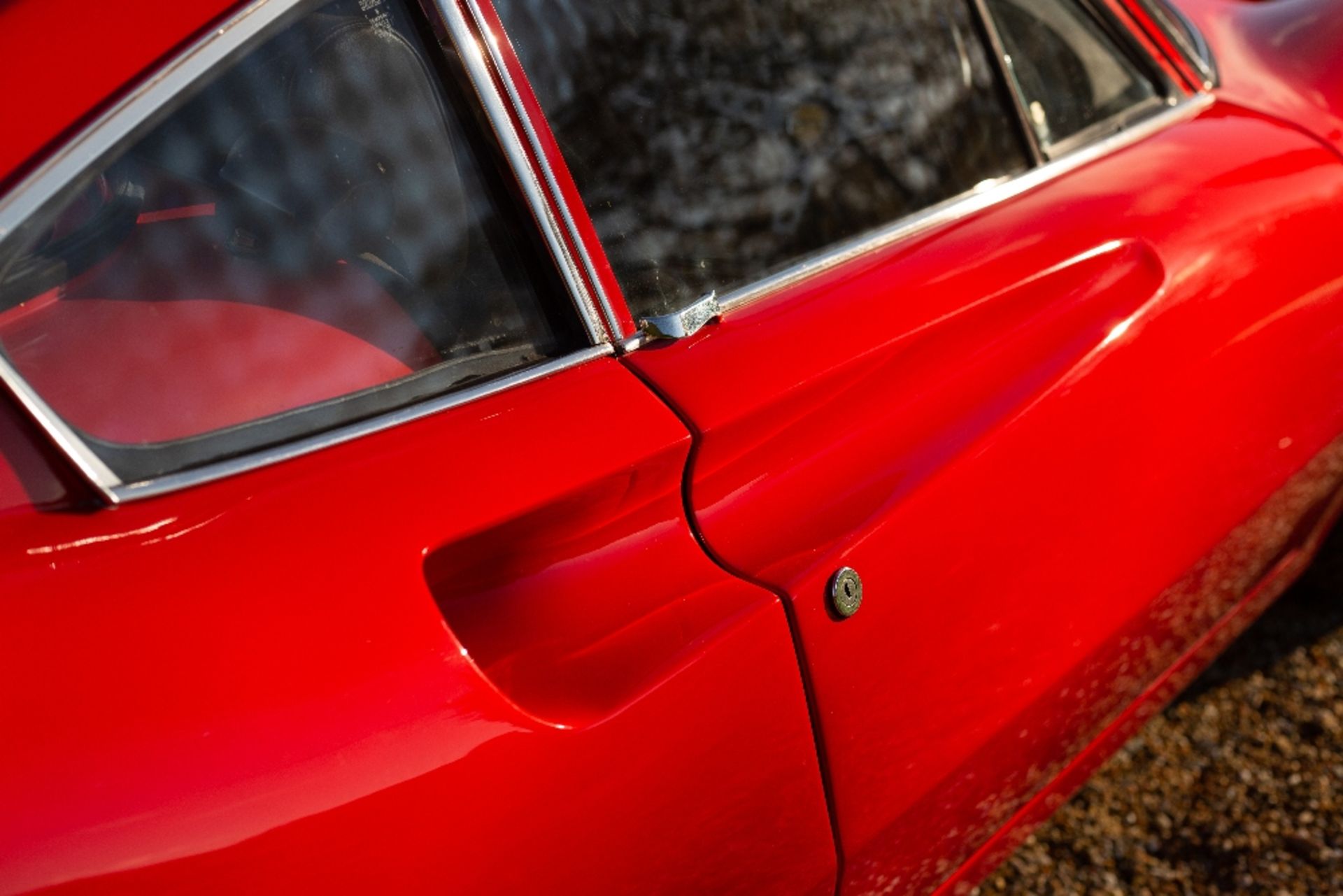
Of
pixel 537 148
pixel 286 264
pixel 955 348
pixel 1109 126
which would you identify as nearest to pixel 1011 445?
pixel 955 348

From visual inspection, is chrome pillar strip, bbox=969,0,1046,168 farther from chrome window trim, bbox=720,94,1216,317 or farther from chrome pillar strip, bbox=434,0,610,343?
chrome pillar strip, bbox=434,0,610,343

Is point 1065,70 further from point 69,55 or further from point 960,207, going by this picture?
point 69,55

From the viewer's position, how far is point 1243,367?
74.1 inches

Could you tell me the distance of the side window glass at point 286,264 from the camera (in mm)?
1158

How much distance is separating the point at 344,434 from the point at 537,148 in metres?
0.39

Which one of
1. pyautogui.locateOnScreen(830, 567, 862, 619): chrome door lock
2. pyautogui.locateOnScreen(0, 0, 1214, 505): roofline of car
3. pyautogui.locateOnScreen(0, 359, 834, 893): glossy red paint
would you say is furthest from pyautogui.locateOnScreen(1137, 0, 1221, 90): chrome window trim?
pyautogui.locateOnScreen(0, 359, 834, 893): glossy red paint

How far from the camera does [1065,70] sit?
209cm

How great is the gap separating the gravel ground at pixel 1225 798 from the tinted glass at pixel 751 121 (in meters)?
1.29

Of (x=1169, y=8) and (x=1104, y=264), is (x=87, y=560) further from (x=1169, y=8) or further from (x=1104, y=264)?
(x=1169, y=8)

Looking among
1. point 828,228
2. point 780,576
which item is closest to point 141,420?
point 780,576

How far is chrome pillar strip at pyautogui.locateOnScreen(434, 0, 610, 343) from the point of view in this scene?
133 centimetres

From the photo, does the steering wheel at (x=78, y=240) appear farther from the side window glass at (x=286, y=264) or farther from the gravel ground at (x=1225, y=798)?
the gravel ground at (x=1225, y=798)

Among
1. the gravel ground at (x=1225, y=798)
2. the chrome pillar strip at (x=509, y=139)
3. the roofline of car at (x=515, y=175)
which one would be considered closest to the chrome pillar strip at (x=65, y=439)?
the roofline of car at (x=515, y=175)

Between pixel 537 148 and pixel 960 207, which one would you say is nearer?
pixel 537 148
